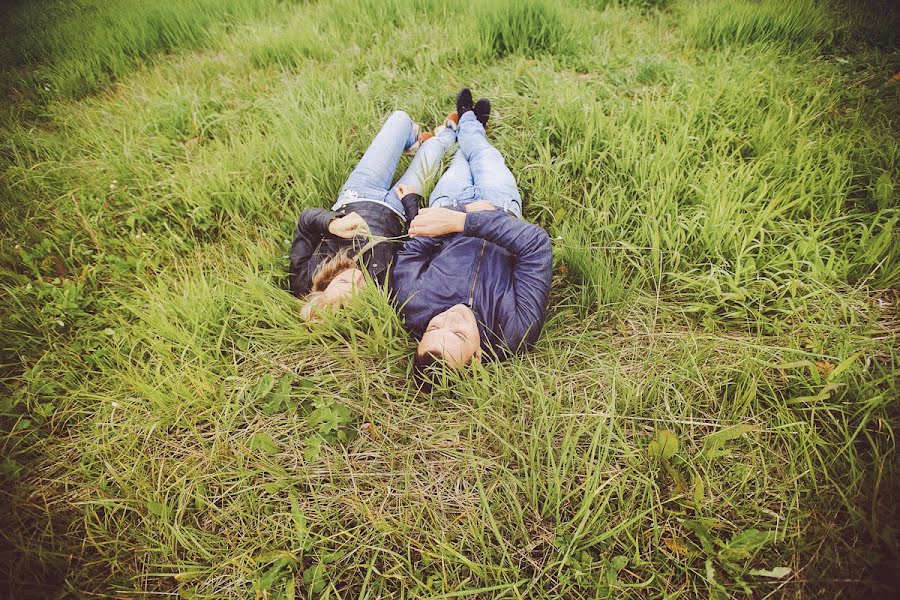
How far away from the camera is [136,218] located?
7.52ft

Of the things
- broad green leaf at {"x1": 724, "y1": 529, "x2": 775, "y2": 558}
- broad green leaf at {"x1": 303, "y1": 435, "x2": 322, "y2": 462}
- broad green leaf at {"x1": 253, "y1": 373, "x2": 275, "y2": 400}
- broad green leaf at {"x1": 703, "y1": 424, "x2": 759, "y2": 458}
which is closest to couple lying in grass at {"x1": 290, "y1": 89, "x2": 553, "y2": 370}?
broad green leaf at {"x1": 253, "y1": 373, "x2": 275, "y2": 400}

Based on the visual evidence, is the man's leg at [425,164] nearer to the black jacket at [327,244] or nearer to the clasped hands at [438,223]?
the black jacket at [327,244]

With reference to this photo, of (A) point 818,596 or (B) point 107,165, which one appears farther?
(B) point 107,165

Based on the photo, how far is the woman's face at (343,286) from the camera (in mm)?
1919

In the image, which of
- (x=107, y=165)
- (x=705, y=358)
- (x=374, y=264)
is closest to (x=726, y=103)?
(x=705, y=358)

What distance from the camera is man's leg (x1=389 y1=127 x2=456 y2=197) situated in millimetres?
2492

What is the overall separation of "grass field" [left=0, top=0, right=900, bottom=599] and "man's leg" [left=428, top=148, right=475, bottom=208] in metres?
0.38

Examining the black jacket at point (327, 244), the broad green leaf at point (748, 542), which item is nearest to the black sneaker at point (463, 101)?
the black jacket at point (327, 244)

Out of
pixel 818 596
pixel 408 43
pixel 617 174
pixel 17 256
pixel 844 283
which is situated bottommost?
pixel 818 596

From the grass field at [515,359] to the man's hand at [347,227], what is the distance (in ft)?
1.46

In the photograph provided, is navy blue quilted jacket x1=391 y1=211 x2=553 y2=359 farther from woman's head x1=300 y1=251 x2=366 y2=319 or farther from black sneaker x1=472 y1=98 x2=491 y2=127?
black sneaker x1=472 y1=98 x2=491 y2=127

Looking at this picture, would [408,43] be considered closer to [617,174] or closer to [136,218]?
[617,174]

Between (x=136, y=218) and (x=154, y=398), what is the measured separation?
1.31 metres

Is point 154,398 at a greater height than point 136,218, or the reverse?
point 136,218
